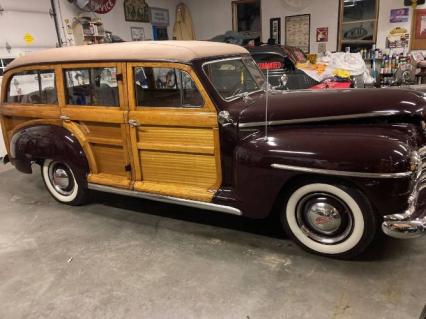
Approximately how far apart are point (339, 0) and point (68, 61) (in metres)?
6.88

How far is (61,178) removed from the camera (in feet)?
12.3

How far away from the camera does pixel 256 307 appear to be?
2186 mm

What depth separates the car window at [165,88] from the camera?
2845 mm

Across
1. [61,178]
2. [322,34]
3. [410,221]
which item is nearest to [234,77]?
[410,221]

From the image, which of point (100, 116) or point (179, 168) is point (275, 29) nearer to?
point (100, 116)

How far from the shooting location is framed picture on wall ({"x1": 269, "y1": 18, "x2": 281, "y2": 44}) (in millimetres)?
8953

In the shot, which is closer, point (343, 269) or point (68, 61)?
point (343, 269)

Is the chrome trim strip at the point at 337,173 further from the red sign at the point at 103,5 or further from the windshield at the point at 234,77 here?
the red sign at the point at 103,5

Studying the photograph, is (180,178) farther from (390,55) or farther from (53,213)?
(390,55)

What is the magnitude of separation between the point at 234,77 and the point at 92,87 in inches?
51.0

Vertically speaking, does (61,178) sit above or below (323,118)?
below

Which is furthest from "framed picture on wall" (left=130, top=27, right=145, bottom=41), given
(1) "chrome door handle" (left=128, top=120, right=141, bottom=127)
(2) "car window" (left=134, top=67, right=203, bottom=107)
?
(1) "chrome door handle" (left=128, top=120, right=141, bottom=127)

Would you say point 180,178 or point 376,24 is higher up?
point 376,24

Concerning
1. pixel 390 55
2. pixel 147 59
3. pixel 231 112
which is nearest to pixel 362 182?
pixel 231 112
